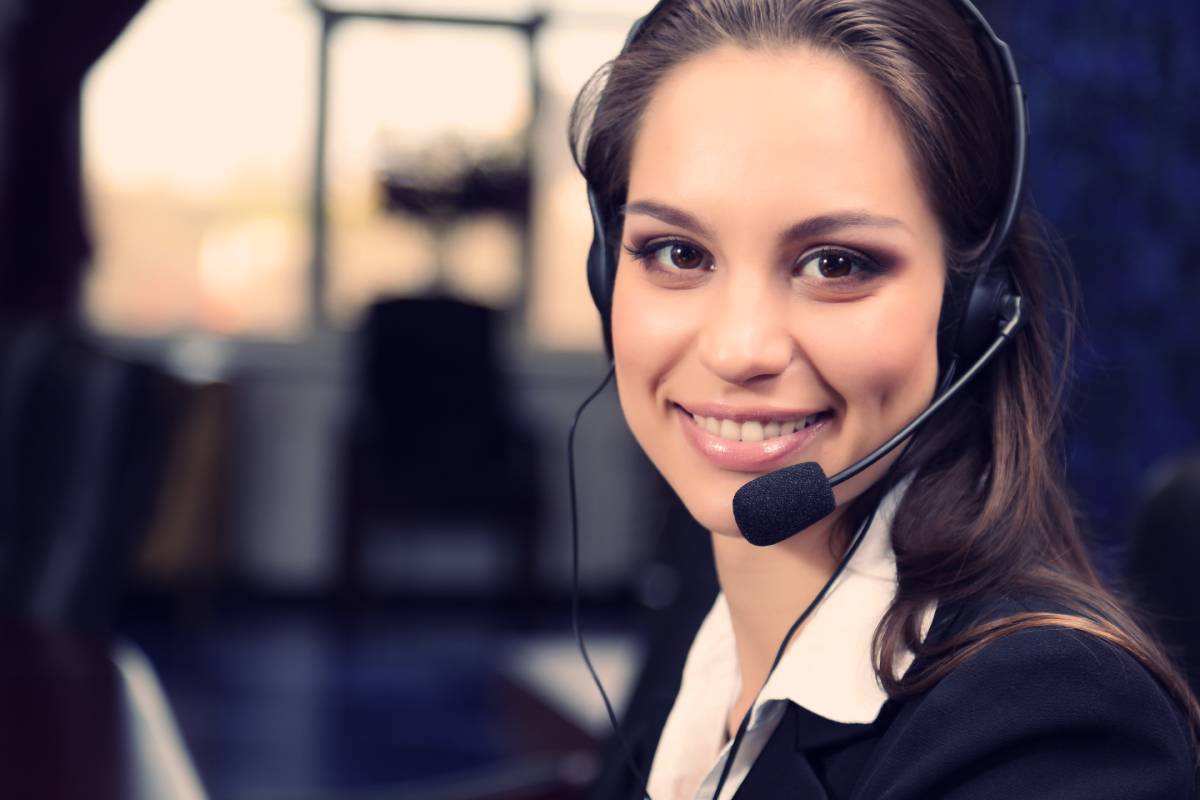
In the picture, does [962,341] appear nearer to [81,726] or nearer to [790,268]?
[790,268]

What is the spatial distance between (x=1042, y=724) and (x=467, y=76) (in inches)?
204

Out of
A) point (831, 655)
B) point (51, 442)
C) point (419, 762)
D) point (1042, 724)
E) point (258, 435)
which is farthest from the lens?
point (258, 435)

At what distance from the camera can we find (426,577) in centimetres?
555

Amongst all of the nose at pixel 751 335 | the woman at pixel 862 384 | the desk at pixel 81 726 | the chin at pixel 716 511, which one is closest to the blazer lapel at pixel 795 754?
the woman at pixel 862 384

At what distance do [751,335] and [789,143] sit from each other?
0.12m

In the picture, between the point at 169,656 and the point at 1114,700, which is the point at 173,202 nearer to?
the point at 169,656

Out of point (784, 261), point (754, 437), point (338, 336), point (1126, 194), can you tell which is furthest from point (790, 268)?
point (338, 336)

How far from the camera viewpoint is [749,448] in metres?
0.89

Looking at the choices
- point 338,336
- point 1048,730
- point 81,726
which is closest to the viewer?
point 1048,730

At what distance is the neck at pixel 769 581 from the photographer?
965 millimetres

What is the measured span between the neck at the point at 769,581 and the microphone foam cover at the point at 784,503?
0.11 m

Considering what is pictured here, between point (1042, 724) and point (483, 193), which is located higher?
point (1042, 724)

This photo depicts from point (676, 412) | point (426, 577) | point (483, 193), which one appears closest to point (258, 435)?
point (426, 577)

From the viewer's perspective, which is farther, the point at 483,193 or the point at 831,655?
the point at 483,193
